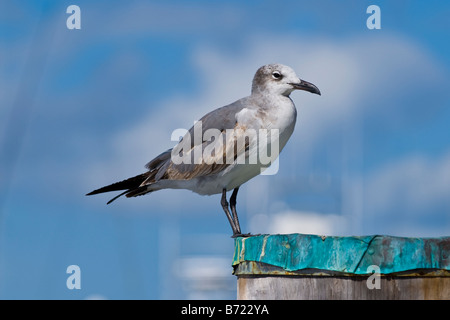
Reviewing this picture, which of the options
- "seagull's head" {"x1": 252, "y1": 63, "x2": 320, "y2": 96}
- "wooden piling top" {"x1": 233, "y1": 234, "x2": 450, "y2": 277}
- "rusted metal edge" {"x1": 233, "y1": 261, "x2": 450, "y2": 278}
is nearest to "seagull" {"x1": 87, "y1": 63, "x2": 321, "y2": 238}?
"seagull's head" {"x1": 252, "y1": 63, "x2": 320, "y2": 96}

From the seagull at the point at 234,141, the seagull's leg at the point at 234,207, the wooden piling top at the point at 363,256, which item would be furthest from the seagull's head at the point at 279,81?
the wooden piling top at the point at 363,256

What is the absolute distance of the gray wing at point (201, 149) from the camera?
27.8 ft

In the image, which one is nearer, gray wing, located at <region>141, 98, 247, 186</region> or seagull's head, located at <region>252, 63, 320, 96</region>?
gray wing, located at <region>141, 98, 247, 186</region>

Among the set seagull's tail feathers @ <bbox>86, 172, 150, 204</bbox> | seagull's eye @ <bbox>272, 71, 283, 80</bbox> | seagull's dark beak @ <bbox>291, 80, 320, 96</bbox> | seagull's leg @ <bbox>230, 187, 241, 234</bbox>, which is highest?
seagull's eye @ <bbox>272, 71, 283, 80</bbox>

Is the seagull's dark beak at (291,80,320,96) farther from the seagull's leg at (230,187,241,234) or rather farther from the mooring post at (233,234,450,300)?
the mooring post at (233,234,450,300)

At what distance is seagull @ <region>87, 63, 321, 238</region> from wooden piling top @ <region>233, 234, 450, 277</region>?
2801mm

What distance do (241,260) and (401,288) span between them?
133 centimetres

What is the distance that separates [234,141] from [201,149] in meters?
0.57

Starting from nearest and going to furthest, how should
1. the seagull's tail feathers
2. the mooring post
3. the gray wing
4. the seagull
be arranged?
1. the mooring post
2. the seagull
3. the gray wing
4. the seagull's tail feathers

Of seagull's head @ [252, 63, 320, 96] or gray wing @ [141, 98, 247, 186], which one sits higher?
seagull's head @ [252, 63, 320, 96]

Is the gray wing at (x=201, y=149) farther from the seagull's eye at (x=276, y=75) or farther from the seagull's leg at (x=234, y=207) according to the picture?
the seagull's leg at (x=234, y=207)

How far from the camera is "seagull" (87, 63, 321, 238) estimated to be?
27.3 ft
